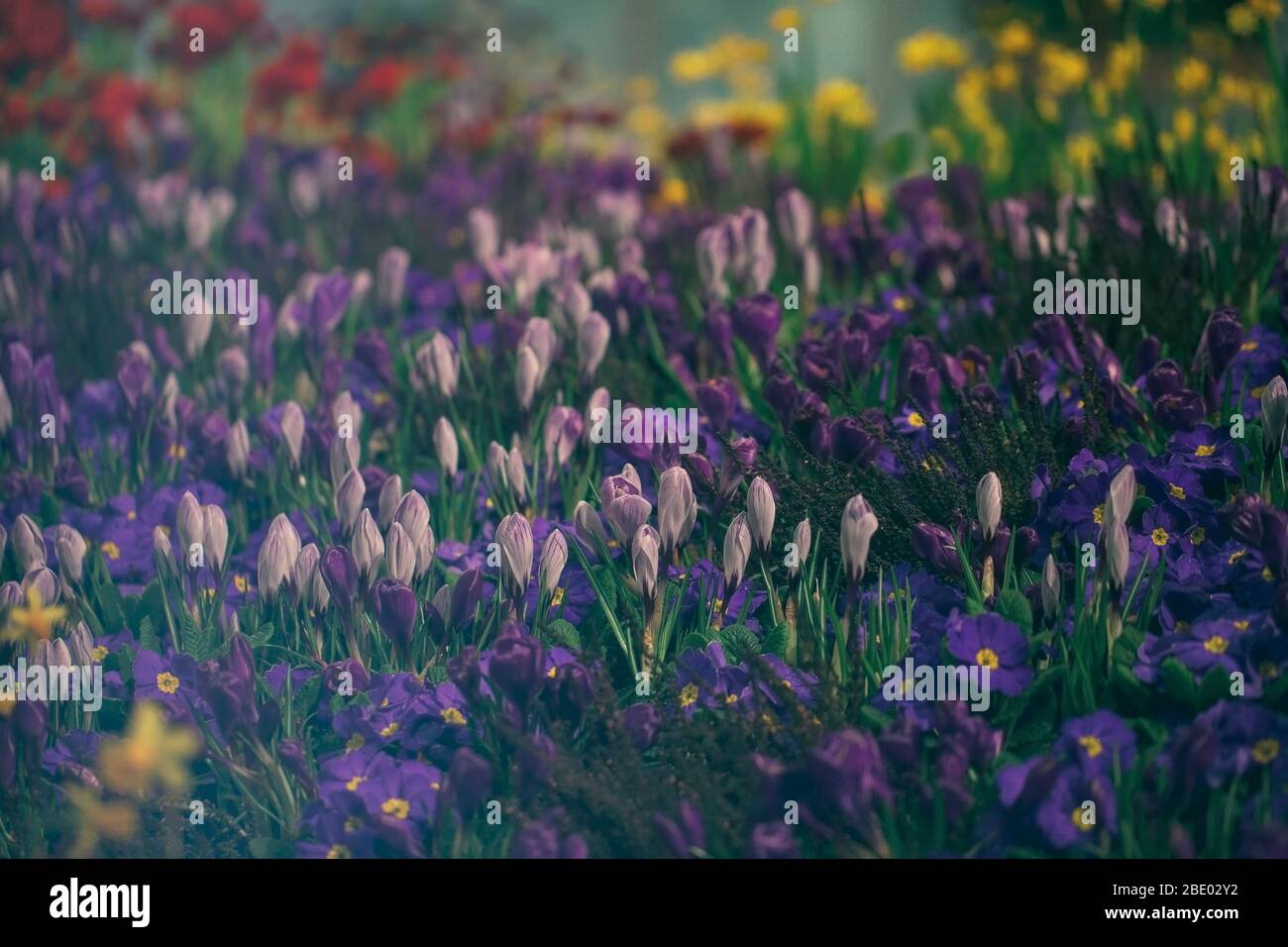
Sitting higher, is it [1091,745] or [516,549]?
[516,549]

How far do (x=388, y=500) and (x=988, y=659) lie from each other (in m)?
1.54

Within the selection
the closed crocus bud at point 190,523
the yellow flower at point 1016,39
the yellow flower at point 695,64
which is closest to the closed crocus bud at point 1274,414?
the closed crocus bud at point 190,523

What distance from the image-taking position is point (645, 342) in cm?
471

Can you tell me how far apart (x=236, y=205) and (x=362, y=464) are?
8.95 feet

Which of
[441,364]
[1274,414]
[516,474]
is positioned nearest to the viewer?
[1274,414]

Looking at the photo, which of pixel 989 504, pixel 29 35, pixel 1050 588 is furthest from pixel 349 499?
pixel 29 35

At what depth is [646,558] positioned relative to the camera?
3367 millimetres

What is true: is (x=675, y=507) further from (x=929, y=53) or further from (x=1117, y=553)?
(x=929, y=53)

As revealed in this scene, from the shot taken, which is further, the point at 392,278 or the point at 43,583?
the point at 392,278

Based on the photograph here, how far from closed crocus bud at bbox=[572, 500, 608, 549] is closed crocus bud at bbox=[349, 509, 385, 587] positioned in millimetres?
483

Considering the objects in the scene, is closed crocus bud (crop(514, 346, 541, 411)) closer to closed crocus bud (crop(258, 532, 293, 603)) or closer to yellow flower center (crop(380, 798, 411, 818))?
closed crocus bud (crop(258, 532, 293, 603))

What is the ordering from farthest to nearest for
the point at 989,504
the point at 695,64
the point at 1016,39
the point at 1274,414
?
the point at 695,64, the point at 1016,39, the point at 1274,414, the point at 989,504
